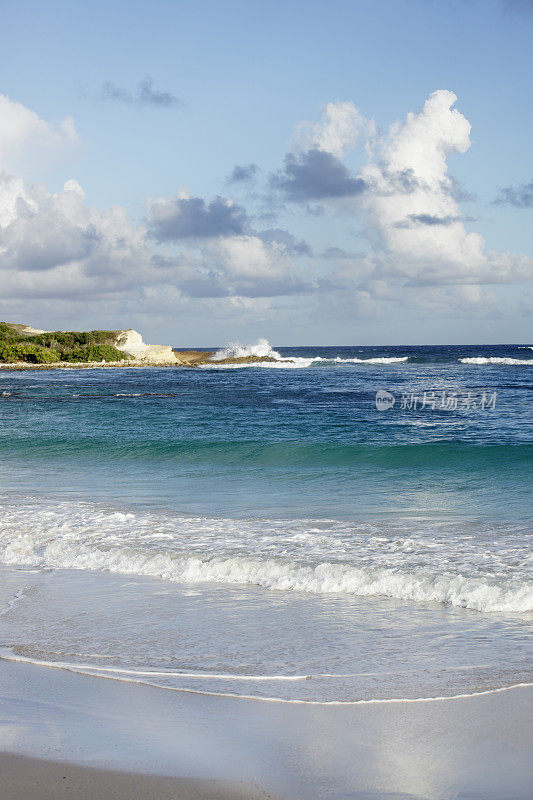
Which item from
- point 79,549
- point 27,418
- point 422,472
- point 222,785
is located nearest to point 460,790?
point 222,785

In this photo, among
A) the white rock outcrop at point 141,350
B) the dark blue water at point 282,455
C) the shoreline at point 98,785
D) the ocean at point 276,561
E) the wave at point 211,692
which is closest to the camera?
the shoreline at point 98,785

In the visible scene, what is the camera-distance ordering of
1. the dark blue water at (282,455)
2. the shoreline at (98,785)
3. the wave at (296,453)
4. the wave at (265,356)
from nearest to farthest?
the shoreline at (98,785), the dark blue water at (282,455), the wave at (296,453), the wave at (265,356)

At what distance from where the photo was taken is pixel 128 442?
21.9 meters

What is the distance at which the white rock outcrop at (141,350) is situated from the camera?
97.8m

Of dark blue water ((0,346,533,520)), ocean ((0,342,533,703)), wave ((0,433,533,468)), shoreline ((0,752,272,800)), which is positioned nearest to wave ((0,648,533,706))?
ocean ((0,342,533,703))

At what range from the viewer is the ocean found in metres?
5.43

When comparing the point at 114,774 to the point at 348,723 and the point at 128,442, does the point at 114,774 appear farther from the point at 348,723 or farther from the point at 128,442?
the point at 128,442

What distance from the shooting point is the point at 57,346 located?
106 m

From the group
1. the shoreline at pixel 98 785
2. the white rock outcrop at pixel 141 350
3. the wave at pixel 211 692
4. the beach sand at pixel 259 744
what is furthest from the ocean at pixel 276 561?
the white rock outcrop at pixel 141 350

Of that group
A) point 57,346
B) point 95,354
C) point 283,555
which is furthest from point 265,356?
point 283,555

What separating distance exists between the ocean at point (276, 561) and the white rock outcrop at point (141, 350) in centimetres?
7573

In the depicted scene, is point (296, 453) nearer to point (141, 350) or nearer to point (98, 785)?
point (98, 785)

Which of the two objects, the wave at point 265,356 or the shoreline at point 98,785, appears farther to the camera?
the wave at point 265,356

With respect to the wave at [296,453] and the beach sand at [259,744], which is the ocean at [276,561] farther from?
the beach sand at [259,744]
